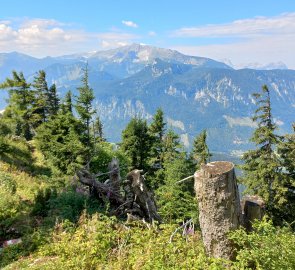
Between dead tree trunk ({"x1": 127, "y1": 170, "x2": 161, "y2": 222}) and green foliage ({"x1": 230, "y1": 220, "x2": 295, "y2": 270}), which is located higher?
green foliage ({"x1": 230, "y1": 220, "x2": 295, "y2": 270})

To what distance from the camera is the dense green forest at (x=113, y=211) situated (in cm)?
625

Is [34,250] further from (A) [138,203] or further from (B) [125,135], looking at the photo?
(B) [125,135]

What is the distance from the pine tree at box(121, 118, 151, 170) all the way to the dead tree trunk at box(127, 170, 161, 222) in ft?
80.3

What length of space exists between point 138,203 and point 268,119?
15477 millimetres

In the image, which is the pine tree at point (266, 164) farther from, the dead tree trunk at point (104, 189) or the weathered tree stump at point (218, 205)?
the weathered tree stump at point (218, 205)

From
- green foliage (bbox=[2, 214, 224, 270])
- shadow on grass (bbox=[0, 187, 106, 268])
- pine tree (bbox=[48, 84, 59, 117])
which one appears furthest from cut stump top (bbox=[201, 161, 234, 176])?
pine tree (bbox=[48, 84, 59, 117])

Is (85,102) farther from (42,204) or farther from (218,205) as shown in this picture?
(218,205)

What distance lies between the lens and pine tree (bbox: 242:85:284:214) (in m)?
23.1

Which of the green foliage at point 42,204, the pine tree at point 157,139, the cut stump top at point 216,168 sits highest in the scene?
the cut stump top at point 216,168

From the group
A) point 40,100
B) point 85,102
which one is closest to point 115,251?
A: point 85,102

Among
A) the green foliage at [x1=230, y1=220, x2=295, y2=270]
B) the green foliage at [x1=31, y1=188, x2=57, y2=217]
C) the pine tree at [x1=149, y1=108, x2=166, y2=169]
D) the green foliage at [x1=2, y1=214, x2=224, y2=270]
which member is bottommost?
the pine tree at [x1=149, y1=108, x2=166, y2=169]

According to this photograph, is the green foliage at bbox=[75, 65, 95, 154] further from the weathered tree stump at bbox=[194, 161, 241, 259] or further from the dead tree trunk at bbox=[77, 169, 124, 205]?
the weathered tree stump at bbox=[194, 161, 241, 259]

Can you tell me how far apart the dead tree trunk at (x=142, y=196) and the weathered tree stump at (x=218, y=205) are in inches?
195

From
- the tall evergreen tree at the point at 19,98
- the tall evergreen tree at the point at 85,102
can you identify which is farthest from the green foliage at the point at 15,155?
the tall evergreen tree at the point at 19,98
